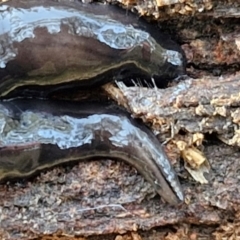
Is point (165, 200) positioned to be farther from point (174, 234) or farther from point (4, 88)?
point (4, 88)

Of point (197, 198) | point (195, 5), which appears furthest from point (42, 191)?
point (195, 5)

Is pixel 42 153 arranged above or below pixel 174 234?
above

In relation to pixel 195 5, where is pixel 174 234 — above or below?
below

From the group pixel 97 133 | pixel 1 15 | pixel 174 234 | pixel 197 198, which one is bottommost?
pixel 174 234

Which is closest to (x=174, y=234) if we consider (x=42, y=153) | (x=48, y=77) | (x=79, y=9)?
(x=42, y=153)

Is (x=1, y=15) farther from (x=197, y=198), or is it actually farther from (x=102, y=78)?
(x=197, y=198)

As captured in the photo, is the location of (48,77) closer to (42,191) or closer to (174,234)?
(42,191)

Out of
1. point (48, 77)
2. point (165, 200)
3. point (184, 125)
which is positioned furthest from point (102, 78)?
point (165, 200)
